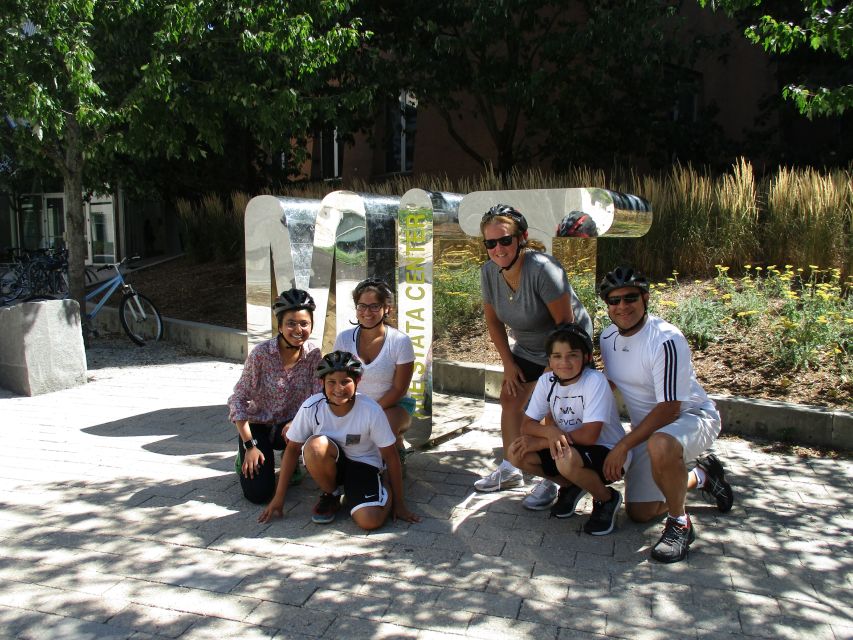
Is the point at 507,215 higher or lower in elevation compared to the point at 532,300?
higher

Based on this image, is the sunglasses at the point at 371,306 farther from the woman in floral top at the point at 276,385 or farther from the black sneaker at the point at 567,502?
the black sneaker at the point at 567,502

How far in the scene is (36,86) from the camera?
306 inches

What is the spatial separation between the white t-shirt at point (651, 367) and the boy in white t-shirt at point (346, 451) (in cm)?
130

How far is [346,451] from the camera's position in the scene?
14.1 feet

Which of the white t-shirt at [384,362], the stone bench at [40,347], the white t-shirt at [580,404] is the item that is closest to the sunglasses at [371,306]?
the white t-shirt at [384,362]

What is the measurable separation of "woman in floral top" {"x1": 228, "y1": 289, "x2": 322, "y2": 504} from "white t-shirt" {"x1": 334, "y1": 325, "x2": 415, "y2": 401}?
0.26 metres

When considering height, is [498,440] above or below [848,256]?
below

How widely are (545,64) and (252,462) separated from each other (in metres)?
11.2

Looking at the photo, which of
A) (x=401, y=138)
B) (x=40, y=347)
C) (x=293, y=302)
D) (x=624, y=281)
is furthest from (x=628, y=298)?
(x=401, y=138)

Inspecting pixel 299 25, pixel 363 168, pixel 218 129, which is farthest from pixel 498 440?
pixel 363 168

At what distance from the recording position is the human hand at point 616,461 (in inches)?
153

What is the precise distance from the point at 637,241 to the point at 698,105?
9.06m

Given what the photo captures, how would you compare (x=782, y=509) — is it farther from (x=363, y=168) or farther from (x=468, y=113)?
(x=363, y=168)

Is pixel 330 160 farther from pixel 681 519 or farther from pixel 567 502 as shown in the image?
pixel 681 519
